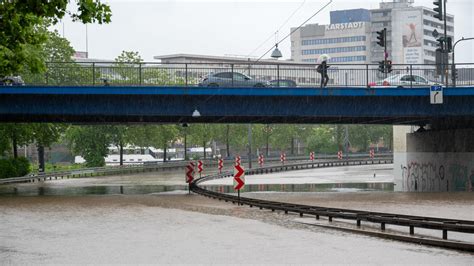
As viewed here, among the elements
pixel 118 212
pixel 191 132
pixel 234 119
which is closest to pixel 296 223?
pixel 118 212

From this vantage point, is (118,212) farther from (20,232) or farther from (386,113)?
(386,113)

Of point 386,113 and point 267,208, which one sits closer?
point 267,208

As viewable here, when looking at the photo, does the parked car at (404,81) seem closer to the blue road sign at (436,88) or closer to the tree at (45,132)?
the blue road sign at (436,88)

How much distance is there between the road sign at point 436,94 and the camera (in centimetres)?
4234

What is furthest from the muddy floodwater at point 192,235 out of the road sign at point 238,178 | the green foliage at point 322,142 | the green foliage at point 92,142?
the green foliage at point 322,142

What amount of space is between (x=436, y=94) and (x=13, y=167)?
42048 millimetres

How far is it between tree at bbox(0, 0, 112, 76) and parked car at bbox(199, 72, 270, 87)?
23074mm

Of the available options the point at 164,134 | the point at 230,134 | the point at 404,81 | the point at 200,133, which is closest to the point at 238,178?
the point at 404,81

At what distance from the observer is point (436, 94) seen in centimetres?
4247

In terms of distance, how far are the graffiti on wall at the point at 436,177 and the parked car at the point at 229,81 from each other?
1398 cm

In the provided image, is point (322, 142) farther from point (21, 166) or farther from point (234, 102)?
point (234, 102)

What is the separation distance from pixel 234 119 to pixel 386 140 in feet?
363

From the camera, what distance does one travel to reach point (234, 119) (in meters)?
53.2

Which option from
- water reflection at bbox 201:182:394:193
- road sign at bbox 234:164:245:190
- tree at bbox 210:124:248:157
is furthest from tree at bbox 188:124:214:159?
road sign at bbox 234:164:245:190
